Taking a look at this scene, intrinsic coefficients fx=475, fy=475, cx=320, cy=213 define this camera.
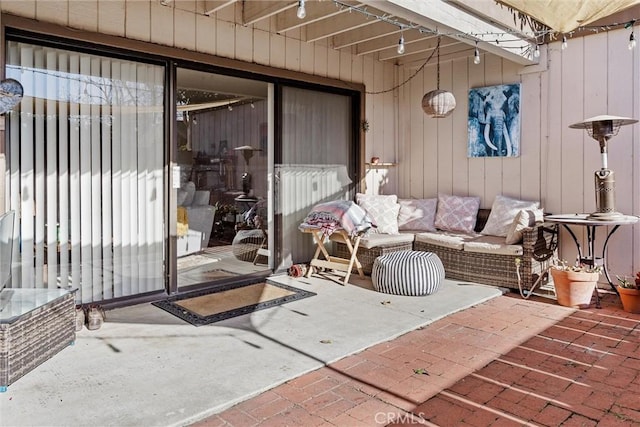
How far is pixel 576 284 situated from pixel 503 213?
1309mm

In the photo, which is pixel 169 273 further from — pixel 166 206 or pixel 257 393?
pixel 257 393

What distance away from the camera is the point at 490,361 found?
9.93ft

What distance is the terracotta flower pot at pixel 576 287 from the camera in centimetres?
418

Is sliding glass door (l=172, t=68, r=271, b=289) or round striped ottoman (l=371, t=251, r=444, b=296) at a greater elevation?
sliding glass door (l=172, t=68, r=271, b=289)

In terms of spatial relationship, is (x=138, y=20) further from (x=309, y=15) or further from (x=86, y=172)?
(x=309, y=15)

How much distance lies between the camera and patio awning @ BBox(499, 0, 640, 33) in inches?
117

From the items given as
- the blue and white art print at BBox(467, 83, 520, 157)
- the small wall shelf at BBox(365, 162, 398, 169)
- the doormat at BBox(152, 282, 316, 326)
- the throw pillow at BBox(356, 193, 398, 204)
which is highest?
the blue and white art print at BBox(467, 83, 520, 157)

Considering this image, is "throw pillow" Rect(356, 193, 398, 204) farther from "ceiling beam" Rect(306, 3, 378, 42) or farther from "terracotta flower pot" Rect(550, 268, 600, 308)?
"terracotta flower pot" Rect(550, 268, 600, 308)

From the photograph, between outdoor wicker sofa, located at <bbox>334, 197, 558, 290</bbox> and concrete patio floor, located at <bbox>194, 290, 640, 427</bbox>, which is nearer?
concrete patio floor, located at <bbox>194, 290, 640, 427</bbox>

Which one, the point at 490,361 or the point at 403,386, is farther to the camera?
the point at 490,361

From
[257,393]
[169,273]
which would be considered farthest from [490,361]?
[169,273]

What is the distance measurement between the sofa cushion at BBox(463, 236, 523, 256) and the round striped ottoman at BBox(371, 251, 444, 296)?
1.82 ft

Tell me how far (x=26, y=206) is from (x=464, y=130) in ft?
16.2

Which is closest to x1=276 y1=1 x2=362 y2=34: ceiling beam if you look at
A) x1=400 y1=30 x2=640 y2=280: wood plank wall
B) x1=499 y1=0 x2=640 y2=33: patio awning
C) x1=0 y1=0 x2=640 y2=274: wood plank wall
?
x1=0 y1=0 x2=640 y2=274: wood plank wall
